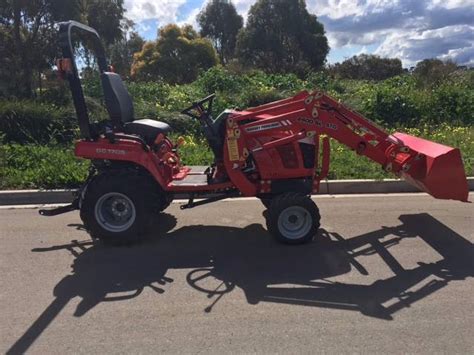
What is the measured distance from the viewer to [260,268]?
16.3 feet

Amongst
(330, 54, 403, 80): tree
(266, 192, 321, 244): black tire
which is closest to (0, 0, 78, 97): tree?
(266, 192, 321, 244): black tire

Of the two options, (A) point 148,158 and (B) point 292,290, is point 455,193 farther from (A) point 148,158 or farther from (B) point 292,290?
(A) point 148,158

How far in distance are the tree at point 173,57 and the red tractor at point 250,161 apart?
110ft

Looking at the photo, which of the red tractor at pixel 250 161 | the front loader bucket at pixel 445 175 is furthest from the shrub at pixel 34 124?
the front loader bucket at pixel 445 175

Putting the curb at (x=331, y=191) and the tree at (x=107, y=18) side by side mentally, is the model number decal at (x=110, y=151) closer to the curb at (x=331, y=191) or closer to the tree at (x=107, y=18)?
the curb at (x=331, y=191)

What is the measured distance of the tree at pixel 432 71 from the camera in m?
17.0

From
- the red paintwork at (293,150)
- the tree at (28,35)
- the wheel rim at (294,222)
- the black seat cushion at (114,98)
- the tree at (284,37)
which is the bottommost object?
the wheel rim at (294,222)

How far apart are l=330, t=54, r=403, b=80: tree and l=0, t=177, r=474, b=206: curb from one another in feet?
74.3

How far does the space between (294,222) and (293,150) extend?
2.64ft

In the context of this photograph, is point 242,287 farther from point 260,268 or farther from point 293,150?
point 293,150

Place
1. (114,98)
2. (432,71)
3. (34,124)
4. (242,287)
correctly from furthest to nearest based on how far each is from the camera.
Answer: (432,71), (34,124), (114,98), (242,287)

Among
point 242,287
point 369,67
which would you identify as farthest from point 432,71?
point 369,67

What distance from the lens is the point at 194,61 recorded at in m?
39.9

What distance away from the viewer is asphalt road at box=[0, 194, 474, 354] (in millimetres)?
3631
